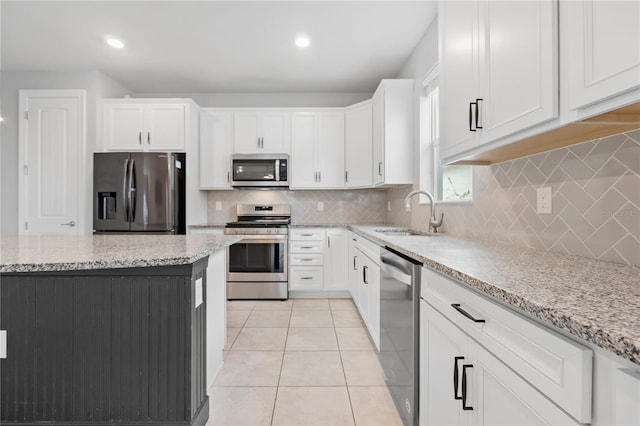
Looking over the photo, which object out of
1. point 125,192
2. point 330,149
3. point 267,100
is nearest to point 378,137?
point 330,149

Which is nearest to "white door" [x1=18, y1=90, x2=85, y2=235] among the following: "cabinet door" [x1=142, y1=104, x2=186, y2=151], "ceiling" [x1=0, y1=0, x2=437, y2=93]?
"ceiling" [x1=0, y1=0, x2=437, y2=93]

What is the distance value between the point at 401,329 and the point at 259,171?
296 centimetres

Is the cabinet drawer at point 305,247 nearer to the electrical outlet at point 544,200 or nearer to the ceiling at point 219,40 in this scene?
the ceiling at point 219,40

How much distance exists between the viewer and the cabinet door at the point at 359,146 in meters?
3.86

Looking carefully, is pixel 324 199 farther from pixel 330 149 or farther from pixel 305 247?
pixel 305 247

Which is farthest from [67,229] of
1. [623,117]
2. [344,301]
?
[623,117]

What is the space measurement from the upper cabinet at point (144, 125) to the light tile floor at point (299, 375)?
7.37 ft

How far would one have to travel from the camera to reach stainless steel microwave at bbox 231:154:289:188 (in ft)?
13.4

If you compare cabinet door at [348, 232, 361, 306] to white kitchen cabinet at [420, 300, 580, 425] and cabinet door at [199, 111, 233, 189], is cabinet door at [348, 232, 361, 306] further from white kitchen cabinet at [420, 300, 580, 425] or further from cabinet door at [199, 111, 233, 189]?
white kitchen cabinet at [420, 300, 580, 425]

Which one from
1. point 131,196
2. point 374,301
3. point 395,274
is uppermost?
point 131,196

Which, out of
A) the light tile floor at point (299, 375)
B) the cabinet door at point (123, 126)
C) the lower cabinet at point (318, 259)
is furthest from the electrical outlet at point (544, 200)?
the cabinet door at point (123, 126)

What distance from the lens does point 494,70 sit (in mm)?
1327

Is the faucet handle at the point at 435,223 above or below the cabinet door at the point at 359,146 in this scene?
below

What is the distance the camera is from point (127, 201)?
3592mm
